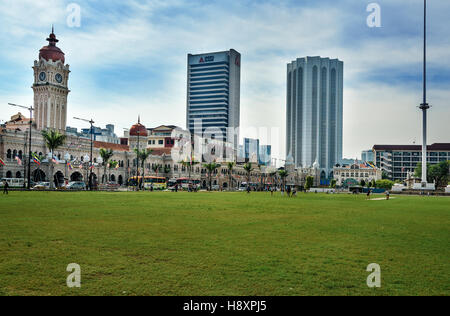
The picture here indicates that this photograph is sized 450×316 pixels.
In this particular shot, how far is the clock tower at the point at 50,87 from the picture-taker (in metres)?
102

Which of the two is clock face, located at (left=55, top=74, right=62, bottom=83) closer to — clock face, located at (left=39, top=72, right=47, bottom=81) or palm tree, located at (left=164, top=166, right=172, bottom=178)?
clock face, located at (left=39, top=72, right=47, bottom=81)

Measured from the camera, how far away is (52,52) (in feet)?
341

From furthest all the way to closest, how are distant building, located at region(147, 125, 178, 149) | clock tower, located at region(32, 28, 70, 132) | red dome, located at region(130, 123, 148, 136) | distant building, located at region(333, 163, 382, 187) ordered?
distant building, located at region(333, 163, 382, 187)
distant building, located at region(147, 125, 178, 149)
red dome, located at region(130, 123, 148, 136)
clock tower, located at region(32, 28, 70, 132)

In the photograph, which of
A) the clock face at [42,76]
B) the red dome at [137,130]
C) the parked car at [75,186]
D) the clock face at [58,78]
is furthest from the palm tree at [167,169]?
the parked car at [75,186]

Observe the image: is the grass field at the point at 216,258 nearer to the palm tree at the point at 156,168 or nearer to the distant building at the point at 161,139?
the palm tree at the point at 156,168

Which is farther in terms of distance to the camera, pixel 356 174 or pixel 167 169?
pixel 356 174

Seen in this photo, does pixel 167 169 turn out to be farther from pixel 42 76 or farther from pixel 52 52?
pixel 52 52

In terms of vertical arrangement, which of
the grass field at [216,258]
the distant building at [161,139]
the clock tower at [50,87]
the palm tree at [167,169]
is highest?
the clock tower at [50,87]

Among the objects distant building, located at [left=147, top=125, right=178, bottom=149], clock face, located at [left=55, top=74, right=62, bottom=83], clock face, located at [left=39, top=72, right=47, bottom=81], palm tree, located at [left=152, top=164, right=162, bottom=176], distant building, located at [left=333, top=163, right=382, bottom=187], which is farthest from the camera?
distant building, located at [left=333, top=163, right=382, bottom=187]

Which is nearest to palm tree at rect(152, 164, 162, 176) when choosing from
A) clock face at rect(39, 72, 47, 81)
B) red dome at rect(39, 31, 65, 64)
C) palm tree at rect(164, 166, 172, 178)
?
palm tree at rect(164, 166, 172, 178)

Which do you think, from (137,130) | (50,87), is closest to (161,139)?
(137,130)

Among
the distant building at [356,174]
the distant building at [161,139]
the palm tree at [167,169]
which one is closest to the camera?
the palm tree at [167,169]

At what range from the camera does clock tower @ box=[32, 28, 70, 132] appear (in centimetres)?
10212
